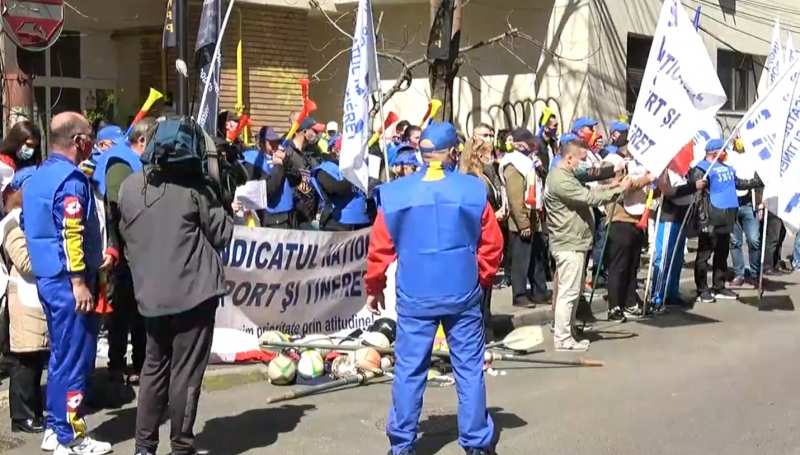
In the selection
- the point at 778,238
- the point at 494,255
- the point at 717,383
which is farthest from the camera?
the point at 778,238

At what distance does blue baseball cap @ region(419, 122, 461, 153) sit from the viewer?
590 cm

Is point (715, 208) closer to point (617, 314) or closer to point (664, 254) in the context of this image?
point (664, 254)

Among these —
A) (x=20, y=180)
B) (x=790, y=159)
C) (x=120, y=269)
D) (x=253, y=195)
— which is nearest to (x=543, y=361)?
(x=253, y=195)

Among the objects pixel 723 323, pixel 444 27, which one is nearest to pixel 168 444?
pixel 723 323

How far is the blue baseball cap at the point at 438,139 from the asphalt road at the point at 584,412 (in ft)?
5.94

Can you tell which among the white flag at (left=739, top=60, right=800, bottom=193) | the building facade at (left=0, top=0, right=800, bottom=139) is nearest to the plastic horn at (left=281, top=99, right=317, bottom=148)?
the white flag at (left=739, top=60, right=800, bottom=193)

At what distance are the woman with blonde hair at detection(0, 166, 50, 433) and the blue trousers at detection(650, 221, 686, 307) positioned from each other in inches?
282

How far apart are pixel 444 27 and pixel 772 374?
6606mm

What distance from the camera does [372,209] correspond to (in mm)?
10156

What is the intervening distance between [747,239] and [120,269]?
8911 millimetres

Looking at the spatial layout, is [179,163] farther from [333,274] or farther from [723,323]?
[723,323]

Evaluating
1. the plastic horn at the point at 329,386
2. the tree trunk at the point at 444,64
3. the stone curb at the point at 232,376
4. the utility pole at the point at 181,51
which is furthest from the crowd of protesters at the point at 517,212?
the plastic horn at the point at 329,386

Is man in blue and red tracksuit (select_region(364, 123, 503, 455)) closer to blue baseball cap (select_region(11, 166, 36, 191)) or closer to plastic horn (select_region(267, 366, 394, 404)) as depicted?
plastic horn (select_region(267, 366, 394, 404))

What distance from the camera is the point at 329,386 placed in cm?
774
